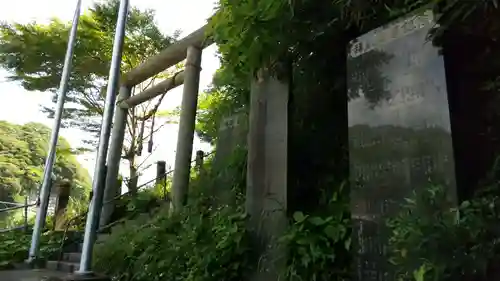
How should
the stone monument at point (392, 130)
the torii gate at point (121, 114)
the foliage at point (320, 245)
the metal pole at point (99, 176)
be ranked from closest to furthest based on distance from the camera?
the stone monument at point (392, 130) → the foliage at point (320, 245) → the metal pole at point (99, 176) → the torii gate at point (121, 114)

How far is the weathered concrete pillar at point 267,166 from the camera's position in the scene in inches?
103

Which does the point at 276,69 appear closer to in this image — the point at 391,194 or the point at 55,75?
the point at 391,194

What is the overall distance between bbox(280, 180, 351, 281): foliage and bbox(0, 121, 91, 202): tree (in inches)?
542

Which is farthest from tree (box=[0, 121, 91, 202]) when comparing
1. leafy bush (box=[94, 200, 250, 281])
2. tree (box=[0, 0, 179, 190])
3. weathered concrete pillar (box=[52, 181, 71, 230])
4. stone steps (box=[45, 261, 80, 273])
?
leafy bush (box=[94, 200, 250, 281])

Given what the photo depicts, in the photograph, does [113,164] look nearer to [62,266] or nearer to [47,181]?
[47,181]

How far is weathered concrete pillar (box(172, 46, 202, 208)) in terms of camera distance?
4828 millimetres

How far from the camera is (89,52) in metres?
9.52

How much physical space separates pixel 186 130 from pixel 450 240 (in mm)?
3955

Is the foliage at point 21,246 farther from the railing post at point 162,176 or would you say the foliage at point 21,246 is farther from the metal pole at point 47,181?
the railing post at point 162,176

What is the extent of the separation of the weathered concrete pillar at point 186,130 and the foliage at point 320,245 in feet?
8.32

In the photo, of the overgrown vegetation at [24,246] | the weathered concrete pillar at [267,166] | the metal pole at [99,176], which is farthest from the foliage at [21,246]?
the weathered concrete pillar at [267,166]

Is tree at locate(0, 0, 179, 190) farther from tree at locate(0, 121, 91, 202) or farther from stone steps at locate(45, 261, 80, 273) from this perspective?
tree at locate(0, 121, 91, 202)

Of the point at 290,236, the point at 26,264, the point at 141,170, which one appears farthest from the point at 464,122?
the point at 141,170

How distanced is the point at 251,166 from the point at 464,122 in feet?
4.97
